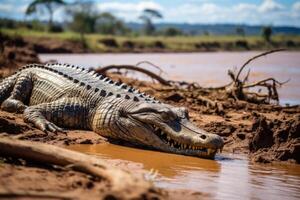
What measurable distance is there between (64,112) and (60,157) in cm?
298

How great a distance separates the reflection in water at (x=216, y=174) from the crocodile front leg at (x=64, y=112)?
0.89 meters

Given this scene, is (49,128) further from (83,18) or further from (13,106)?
(83,18)

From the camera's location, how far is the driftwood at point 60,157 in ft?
11.5

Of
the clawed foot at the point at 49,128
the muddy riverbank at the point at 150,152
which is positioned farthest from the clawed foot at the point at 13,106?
the clawed foot at the point at 49,128

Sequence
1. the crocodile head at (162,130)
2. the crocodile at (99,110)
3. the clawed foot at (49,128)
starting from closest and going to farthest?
the crocodile head at (162,130)
the crocodile at (99,110)
the clawed foot at (49,128)

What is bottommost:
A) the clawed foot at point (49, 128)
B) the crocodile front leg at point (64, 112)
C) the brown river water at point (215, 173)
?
the brown river water at point (215, 173)

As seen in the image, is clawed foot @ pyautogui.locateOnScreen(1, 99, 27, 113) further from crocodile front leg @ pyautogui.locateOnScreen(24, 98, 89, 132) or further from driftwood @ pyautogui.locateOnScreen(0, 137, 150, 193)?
driftwood @ pyautogui.locateOnScreen(0, 137, 150, 193)

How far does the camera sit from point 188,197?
A: 12.5 feet

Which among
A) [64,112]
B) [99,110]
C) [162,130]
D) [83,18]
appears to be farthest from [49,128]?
[83,18]

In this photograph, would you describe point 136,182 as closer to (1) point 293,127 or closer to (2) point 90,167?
(2) point 90,167

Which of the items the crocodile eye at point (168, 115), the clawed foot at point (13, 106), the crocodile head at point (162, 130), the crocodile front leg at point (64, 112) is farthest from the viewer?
the clawed foot at point (13, 106)

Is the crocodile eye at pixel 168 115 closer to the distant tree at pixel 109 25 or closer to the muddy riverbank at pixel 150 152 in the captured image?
the muddy riverbank at pixel 150 152

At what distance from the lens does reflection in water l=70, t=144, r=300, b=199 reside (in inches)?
167

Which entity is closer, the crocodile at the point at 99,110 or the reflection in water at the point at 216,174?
the reflection in water at the point at 216,174
